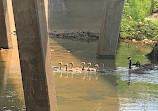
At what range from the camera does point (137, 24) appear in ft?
108

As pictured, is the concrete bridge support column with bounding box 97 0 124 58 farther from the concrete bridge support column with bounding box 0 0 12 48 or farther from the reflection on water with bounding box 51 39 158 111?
the concrete bridge support column with bounding box 0 0 12 48

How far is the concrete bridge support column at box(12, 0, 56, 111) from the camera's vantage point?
9.55m

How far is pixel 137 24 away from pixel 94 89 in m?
18.8

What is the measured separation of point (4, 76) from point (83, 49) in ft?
31.8

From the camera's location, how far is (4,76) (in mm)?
16359

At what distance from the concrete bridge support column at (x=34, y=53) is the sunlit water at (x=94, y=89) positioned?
1698 mm

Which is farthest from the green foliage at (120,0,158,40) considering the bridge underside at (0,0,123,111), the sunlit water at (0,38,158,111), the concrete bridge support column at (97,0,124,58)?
the bridge underside at (0,0,123,111)

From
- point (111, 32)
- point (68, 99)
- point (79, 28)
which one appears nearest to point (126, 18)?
point (79, 28)

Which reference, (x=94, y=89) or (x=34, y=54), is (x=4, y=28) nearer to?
(x=94, y=89)

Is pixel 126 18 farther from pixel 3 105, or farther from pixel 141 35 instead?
pixel 3 105

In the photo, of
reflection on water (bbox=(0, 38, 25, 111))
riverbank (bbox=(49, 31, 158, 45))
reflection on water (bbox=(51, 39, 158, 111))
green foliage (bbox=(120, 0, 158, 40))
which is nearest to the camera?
reflection on water (bbox=(0, 38, 25, 111))

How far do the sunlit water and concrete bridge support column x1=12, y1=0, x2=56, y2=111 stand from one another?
170cm

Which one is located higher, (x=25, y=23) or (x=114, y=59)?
(x=25, y=23)

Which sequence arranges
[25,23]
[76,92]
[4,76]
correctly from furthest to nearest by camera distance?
[4,76]
[76,92]
[25,23]
